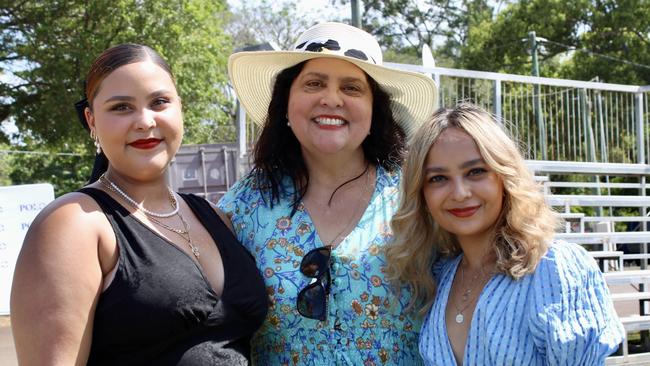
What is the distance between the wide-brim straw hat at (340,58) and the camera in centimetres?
292

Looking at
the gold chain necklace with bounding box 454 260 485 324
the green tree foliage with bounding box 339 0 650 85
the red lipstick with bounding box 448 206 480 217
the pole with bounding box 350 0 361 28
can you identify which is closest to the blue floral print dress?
the gold chain necklace with bounding box 454 260 485 324

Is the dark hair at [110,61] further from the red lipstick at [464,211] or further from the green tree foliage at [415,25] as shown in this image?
the green tree foliage at [415,25]

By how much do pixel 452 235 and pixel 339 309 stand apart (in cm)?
48

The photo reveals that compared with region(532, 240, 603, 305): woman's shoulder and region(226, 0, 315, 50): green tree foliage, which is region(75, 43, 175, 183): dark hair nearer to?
region(532, 240, 603, 305): woman's shoulder

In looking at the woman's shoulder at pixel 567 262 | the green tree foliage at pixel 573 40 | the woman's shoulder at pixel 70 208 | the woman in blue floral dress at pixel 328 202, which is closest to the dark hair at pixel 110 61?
the woman's shoulder at pixel 70 208

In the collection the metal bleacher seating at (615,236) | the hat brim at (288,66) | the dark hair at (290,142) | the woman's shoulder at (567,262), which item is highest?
the hat brim at (288,66)

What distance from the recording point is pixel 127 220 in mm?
2217

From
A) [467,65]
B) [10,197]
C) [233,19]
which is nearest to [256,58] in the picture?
[10,197]

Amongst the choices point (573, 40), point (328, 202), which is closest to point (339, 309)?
point (328, 202)

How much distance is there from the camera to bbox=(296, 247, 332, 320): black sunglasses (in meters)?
2.67

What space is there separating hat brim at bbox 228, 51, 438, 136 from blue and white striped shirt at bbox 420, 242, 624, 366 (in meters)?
1.08

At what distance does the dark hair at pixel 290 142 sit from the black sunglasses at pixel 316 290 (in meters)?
0.42

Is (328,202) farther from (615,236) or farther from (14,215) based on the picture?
(615,236)

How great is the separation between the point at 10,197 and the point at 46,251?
494cm
